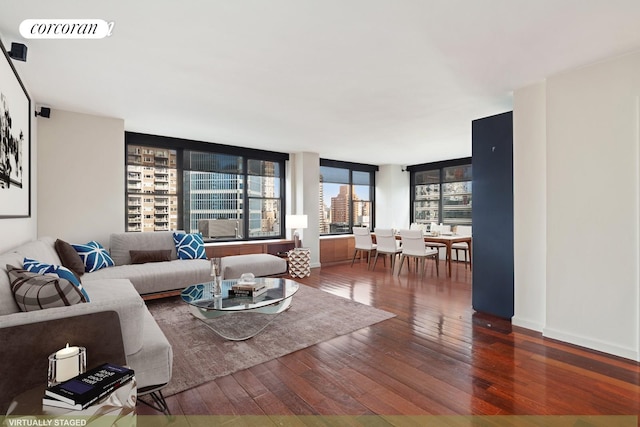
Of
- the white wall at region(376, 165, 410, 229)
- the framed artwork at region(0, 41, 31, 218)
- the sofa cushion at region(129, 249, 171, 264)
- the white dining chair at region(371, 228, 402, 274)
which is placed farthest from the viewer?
the white wall at region(376, 165, 410, 229)

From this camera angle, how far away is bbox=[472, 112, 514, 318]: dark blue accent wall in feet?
11.4

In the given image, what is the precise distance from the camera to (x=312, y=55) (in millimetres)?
2578

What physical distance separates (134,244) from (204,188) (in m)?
1.82

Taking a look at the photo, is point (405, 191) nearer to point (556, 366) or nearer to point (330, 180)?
point (330, 180)

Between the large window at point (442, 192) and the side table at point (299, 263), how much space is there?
14.1ft

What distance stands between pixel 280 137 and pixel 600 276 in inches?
181

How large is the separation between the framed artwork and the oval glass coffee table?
165 cm

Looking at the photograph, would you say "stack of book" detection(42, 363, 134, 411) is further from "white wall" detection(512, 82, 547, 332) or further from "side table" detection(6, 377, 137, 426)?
"white wall" detection(512, 82, 547, 332)

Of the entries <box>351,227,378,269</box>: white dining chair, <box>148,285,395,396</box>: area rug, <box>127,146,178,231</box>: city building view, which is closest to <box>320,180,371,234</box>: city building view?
<box>351,227,378,269</box>: white dining chair

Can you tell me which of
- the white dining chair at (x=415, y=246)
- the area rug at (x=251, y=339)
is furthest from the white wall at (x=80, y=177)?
the white dining chair at (x=415, y=246)

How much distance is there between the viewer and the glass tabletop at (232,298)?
9.18 feet

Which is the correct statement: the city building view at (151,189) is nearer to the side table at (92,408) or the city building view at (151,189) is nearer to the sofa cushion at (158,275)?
the sofa cushion at (158,275)

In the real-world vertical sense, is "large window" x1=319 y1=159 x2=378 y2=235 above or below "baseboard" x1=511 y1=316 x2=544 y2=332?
above

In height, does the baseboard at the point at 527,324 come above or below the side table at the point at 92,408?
below
